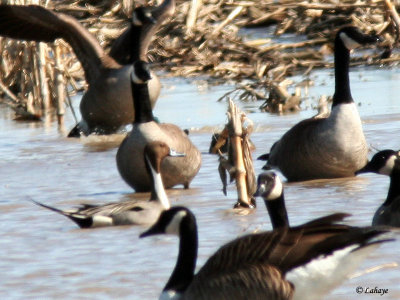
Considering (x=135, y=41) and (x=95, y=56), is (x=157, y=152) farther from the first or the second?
(x=95, y=56)

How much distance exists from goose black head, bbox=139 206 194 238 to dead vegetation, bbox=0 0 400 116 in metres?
10.2

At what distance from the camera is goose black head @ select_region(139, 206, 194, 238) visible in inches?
209

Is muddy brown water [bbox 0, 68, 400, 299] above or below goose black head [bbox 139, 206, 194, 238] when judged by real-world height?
below

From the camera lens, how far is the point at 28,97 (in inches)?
613

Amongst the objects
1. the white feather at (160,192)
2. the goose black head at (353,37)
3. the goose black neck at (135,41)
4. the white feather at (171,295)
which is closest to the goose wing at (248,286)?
the white feather at (171,295)

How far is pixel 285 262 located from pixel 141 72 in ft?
18.2

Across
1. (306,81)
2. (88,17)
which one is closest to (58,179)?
(306,81)

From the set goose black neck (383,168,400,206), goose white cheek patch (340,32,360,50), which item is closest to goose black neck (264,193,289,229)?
goose black neck (383,168,400,206)

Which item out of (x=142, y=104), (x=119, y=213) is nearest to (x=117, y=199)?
(x=142, y=104)

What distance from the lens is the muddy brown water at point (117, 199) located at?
6.28 metres

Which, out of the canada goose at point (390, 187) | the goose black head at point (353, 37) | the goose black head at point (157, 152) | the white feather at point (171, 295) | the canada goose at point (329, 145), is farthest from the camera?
the goose black head at point (353, 37)

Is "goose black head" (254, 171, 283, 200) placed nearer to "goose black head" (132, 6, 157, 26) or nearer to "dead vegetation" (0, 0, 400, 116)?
"goose black head" (132, 6, 157, 26)

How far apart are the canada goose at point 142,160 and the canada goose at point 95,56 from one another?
3929 mm

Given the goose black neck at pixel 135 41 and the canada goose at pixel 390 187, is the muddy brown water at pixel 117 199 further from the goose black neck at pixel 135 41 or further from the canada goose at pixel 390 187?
the goose black neck at pixel 135 41
